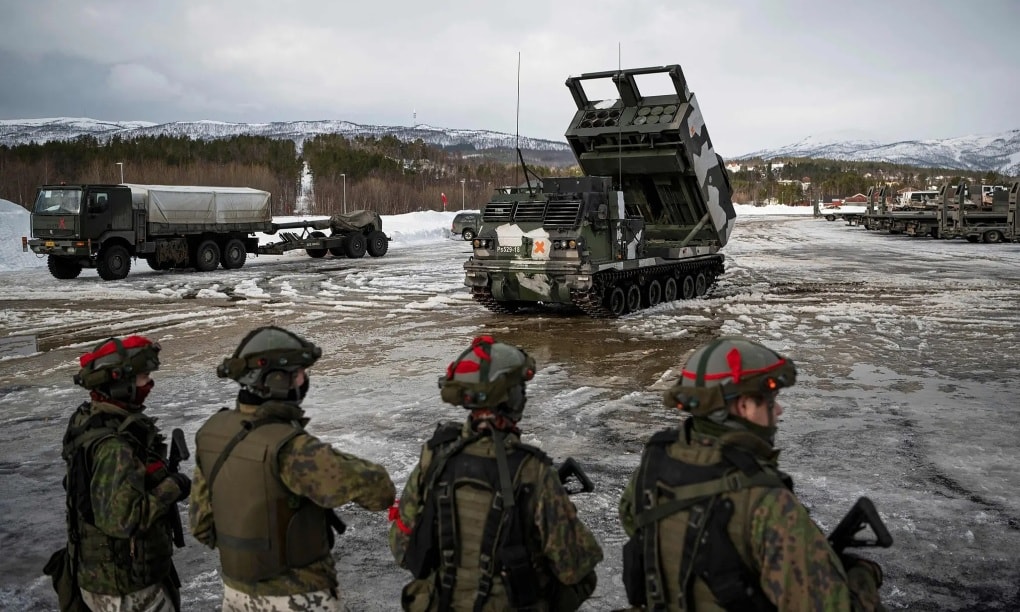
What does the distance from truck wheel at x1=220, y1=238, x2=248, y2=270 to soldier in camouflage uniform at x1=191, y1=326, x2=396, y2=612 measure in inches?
835

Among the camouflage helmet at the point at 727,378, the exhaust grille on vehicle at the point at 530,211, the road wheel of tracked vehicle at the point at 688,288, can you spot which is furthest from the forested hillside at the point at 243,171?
the camouflage helmet at the point at 727,378

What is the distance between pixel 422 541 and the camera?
268 centimetres

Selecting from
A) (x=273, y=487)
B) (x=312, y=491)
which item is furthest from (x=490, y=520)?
(x=273, y=487)

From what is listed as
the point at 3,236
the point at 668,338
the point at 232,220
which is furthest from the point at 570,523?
the point at 3,236

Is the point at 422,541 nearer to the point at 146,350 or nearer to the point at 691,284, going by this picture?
the point at 146,350

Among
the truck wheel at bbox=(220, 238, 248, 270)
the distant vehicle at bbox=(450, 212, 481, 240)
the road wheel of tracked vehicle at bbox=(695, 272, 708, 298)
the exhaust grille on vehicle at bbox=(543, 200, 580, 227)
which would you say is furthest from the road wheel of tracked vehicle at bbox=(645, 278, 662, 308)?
the distant vehicle at bbox=(450, 212, 481, 240)

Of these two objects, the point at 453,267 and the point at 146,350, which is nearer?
the point at 146,350

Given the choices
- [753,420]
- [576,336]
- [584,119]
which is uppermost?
[584,119]

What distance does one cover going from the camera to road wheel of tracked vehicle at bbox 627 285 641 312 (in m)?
14.2

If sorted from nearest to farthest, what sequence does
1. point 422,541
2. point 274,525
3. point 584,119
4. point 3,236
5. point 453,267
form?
1. point 422,541
2. point 274,525
3. point 584,119
4. point 453,267
5. point 3,236

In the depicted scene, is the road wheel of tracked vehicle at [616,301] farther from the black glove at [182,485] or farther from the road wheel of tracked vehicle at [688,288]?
the black glove at [182,485]

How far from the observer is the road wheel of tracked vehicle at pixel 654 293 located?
14853 mm

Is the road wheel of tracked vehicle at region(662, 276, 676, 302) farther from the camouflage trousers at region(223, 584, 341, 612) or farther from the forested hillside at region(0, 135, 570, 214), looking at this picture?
the forested hillside at region(0, 135, 570, 214)

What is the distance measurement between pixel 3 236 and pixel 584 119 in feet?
61.5
